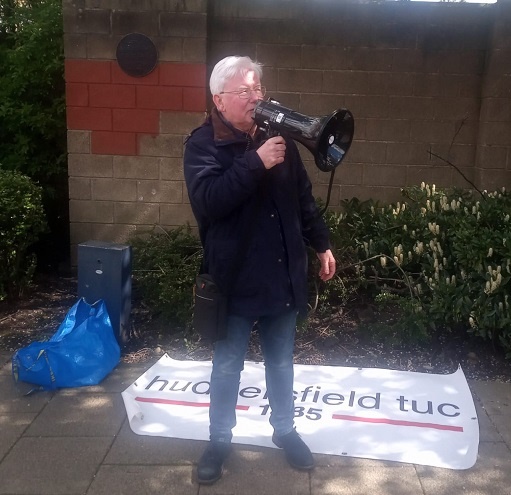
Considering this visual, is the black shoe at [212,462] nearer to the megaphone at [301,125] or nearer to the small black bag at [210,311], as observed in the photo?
the small black bag at [210,311]

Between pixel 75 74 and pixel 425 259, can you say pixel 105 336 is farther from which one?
pixel 75 74

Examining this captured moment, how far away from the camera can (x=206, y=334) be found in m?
2.96

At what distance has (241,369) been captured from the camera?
10.5ft

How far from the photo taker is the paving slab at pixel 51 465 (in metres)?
3.08

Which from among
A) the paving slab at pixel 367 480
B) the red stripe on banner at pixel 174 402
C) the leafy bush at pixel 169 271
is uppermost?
the leafy bush at pixel 169 271

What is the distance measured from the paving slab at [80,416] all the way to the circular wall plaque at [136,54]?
3063 mm

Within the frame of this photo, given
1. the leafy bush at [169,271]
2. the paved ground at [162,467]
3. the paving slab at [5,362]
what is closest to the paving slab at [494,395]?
the paved ground at [162,467]

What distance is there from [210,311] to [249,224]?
416 millimetres

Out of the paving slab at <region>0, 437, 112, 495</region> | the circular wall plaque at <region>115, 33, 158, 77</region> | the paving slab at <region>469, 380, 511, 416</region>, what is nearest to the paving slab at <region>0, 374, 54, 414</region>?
the paving slab at <region>0, 437, 112, 495</region>

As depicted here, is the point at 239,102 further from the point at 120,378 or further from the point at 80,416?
the point at 120,378

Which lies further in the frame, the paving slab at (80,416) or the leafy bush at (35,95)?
the leafy bush at (35,95)

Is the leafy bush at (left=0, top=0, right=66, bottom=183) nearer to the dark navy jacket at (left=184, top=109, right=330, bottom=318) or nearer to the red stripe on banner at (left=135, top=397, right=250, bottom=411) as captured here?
the red stripe on banner at (left=135, top=397, right=250, bottom=411)

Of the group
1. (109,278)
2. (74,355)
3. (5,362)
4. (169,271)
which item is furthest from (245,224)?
(5,362)

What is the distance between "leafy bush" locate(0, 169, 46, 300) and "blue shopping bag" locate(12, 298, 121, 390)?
121cm
